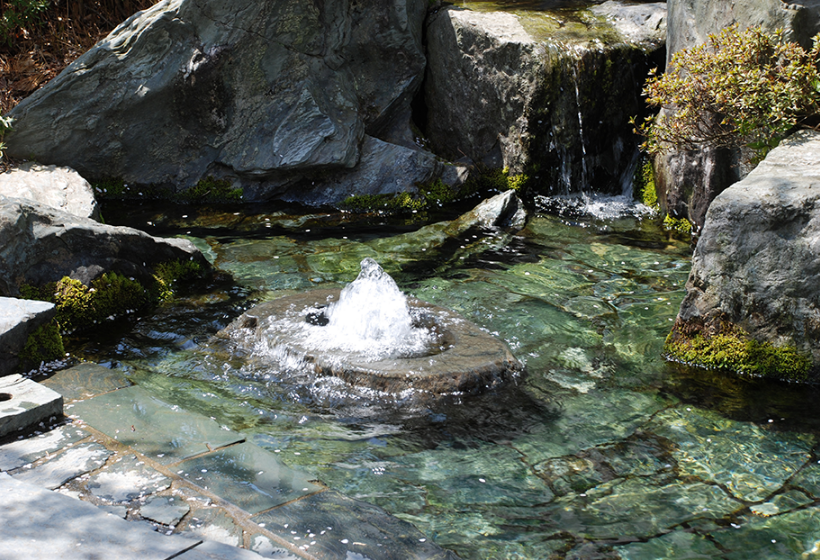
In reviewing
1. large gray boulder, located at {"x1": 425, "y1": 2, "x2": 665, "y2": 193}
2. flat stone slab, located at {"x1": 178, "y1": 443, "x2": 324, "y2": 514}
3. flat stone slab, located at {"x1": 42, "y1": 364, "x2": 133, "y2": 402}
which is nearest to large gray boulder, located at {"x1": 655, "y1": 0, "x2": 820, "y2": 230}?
large gray boulder, located at {"x1": 425, "y1": 2, "x2": 665, "y2": 193}

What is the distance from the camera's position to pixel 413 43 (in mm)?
12477

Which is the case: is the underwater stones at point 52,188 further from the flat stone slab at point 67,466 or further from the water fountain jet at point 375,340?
A: the flat stone slab at point 67,466

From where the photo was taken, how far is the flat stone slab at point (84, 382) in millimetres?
4766

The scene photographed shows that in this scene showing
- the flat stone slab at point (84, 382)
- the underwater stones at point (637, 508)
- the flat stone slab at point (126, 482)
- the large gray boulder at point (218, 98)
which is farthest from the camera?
the large gray boulder at point (218, 98)

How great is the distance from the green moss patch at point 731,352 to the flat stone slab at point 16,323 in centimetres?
547

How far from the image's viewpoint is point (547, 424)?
504cm

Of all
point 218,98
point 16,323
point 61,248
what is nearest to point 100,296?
point 61,248

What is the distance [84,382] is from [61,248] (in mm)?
2330

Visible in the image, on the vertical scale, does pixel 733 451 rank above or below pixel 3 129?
below

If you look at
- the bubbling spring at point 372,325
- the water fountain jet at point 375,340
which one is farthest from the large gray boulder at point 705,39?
the bubbling spring at point 372,325

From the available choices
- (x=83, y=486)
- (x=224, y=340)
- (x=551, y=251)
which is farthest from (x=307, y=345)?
(x=551, y=251)

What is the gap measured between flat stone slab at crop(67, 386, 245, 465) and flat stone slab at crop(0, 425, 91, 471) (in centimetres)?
16

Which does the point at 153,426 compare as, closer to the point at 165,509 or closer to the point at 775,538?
the point at 165,509

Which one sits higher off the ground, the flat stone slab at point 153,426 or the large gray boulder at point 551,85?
the large gray boulder at point 551,85
